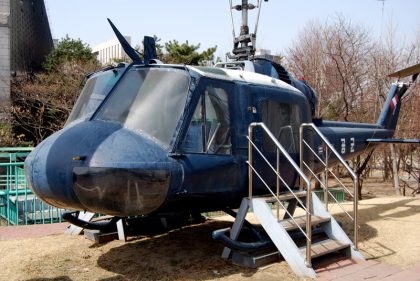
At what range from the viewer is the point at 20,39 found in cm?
2261

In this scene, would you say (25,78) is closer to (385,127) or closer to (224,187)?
(385,127)

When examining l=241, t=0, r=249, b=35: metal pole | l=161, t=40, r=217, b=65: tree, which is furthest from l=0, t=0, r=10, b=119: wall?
l=241, t=0, r=249, b=35: metal pole

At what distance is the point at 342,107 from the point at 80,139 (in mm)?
15586

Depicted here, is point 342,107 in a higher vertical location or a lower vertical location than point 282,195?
higher

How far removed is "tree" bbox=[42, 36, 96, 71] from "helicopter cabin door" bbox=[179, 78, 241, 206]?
15916mm

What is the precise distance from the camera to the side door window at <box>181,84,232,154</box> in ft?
17.7

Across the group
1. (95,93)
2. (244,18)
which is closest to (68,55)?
(244,18)

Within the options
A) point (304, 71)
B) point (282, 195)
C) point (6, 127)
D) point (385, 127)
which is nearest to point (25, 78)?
point (6, 127)

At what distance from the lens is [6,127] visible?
18.4 m

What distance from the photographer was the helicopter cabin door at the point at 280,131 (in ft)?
20.6

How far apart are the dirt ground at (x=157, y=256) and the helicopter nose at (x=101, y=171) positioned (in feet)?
3.55

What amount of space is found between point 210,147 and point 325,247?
194 cm

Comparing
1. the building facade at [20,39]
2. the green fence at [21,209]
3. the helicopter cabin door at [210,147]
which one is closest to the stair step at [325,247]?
the helicopter cabin door at [210,147]

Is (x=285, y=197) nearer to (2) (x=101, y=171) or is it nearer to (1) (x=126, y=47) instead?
(2) (x=101, y=171)
